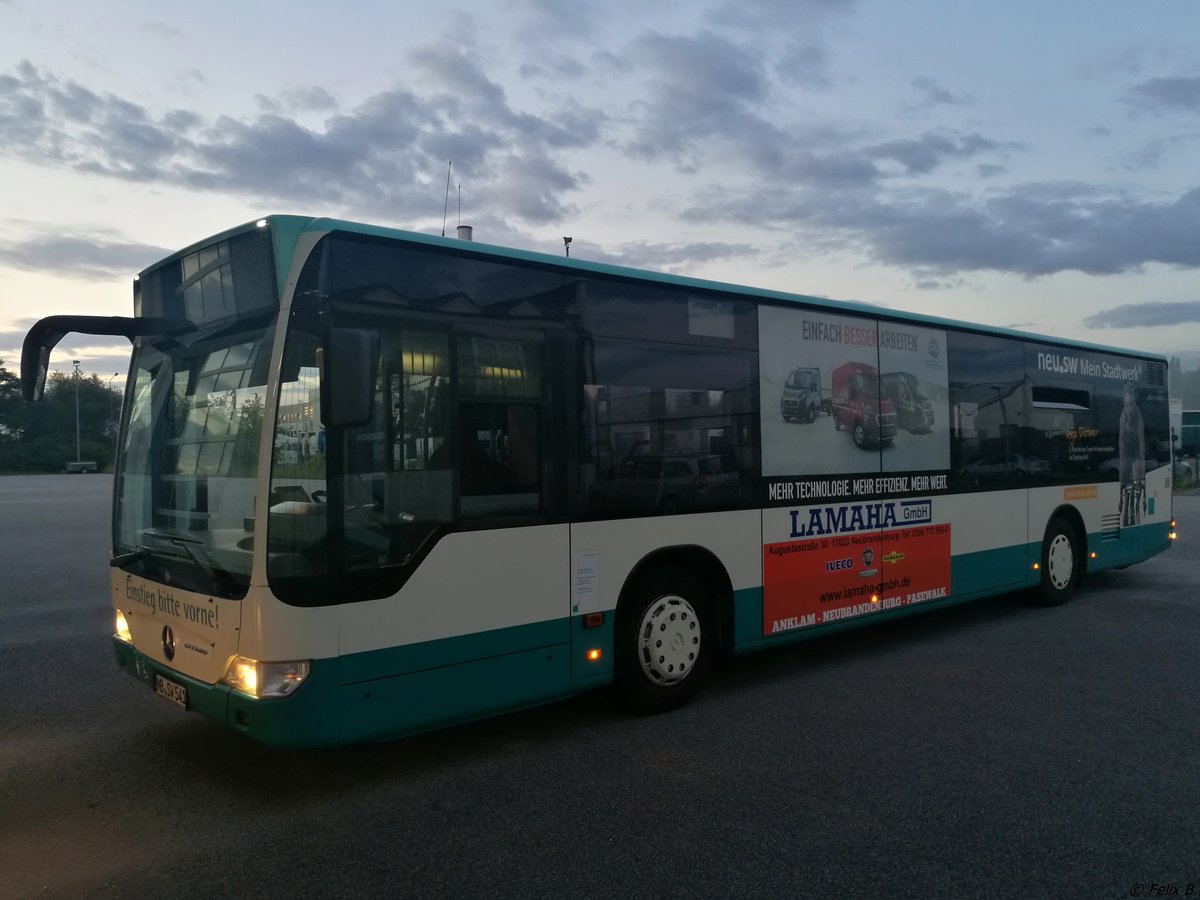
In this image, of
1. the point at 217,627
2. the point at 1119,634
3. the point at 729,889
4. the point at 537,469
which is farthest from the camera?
the point at 1119,634

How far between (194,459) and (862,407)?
521cm

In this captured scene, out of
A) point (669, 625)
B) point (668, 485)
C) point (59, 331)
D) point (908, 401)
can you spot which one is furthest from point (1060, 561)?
point (59, 331)

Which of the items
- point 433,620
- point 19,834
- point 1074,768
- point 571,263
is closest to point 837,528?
point 1074,768

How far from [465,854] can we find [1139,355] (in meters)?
11.2

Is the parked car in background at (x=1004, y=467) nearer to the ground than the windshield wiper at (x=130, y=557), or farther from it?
farther from it

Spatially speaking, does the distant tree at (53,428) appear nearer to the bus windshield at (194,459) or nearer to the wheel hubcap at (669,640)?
the bus windshield at (194,459)

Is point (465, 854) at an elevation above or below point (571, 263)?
below

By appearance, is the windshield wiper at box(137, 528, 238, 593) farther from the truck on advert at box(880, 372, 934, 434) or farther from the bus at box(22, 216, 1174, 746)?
the truck on advert at box(880, 372, 934, 434)

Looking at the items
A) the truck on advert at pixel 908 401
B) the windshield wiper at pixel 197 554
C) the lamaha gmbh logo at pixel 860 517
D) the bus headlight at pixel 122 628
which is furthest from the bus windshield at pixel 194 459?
the truck on advert at pixel 908 401

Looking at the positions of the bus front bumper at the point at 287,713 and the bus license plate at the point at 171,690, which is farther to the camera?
the bus license plate at the point at 171,690

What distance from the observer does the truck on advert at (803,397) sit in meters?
6.93

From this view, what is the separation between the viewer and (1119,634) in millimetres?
8508

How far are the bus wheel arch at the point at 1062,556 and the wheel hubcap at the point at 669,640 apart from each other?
17.7ft

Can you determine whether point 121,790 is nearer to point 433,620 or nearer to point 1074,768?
point 433,620
